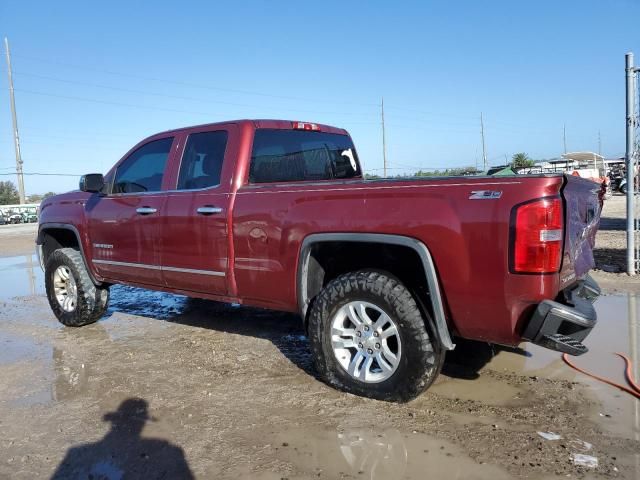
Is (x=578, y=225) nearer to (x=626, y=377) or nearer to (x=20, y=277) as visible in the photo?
(x=626, y=377)

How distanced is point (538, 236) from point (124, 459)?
2716mm

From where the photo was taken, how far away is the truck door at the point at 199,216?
4488 mm

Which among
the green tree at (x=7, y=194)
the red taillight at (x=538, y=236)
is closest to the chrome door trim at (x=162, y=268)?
the red taillight at (x=538, y=236)

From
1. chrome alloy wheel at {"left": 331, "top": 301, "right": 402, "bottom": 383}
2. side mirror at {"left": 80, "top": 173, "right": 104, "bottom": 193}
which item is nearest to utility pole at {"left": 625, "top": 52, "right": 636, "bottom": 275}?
chrome alloy wheel at {"left": 331, "top": 301, "right": 402, "bottom": 383}

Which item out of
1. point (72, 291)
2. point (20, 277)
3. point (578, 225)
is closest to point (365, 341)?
point (578, 225)

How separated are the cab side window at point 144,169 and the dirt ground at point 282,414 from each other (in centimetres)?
162

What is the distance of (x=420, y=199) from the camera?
332 cm

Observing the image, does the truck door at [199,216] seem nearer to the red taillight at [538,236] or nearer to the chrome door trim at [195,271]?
the chrome door trim at [195,271]

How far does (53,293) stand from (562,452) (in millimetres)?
5696

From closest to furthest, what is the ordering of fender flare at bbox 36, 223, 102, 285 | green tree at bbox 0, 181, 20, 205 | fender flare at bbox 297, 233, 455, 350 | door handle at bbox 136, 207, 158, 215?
1. fender flare at bbox 297, 233, 455, 350
2. door handle at bbox 136, 207, 158, 215
3. fender flare at bbox 36, 223, 102, 285
4. green tree at bbox 0, 181, 20, 205

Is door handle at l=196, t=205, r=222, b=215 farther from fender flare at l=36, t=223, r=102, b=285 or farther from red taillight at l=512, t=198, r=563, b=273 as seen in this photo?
red taillight at l=512, t=198, r=563, b=273

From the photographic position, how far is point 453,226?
319 cm

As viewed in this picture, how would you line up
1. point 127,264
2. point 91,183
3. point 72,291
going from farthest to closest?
point 72,291
point 91,183
point 127,264

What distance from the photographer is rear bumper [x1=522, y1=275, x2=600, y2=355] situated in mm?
2965
